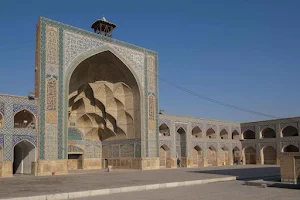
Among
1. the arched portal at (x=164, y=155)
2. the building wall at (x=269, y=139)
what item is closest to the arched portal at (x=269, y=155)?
the building wall at (x=269, y=139)

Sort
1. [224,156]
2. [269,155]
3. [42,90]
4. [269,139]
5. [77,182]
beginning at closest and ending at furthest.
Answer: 1. [77,182]
2. [42,90]
3. [269,139]
4. [224,156]
5. [269,155]

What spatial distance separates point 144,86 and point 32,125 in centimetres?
792

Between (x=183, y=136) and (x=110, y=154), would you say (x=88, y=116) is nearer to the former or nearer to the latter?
(x=110, y=154)

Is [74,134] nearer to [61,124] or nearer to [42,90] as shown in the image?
[61,124]

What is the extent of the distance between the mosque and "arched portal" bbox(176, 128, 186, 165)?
0.26 feet

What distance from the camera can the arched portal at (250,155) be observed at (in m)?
30.5

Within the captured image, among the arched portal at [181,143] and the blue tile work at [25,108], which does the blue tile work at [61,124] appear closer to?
the blue tile work at [25,108]

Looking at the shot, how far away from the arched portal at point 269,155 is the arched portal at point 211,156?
4.56 meters

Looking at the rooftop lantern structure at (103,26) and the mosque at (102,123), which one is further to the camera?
the rooftop lantern structure at (103,26)

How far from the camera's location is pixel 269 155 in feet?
97.6

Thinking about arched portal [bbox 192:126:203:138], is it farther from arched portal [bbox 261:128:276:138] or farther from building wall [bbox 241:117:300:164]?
arched portal [bbox 261:128:276:138]

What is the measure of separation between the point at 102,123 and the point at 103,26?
23.3 ft

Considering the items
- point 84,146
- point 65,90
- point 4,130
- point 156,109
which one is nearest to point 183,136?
point 156,109

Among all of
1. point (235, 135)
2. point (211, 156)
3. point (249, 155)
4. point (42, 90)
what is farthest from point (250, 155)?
point (42, 90)
